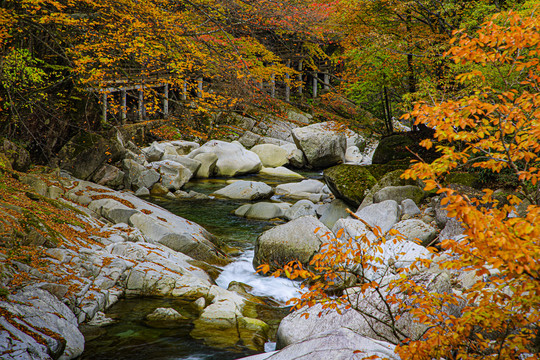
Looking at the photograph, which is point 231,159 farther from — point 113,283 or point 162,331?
point 162,331

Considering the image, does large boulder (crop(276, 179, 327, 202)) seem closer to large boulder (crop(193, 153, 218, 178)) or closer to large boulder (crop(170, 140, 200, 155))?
large boulder (crop(193, 153, 218, 178))

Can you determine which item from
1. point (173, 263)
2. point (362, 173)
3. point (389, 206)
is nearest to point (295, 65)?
point (362, 173)

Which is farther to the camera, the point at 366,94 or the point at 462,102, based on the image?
the point at 366,94

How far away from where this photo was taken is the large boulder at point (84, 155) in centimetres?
1248

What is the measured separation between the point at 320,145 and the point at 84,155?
1261cm

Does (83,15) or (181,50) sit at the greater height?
(83,15)

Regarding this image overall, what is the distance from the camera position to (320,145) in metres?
21.6

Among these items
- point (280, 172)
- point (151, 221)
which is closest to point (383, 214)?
point (151, 221)

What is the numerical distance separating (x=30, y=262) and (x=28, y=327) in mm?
1666

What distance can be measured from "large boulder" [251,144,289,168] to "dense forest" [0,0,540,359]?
195 inches

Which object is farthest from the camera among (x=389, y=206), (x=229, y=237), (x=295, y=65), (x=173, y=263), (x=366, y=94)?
(x=295, y=65)

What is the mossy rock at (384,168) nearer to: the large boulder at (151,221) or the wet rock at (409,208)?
the wet rock at (409,208)

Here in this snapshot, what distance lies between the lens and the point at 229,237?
35.9 feet

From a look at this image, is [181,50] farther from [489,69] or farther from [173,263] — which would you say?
[489,69]
